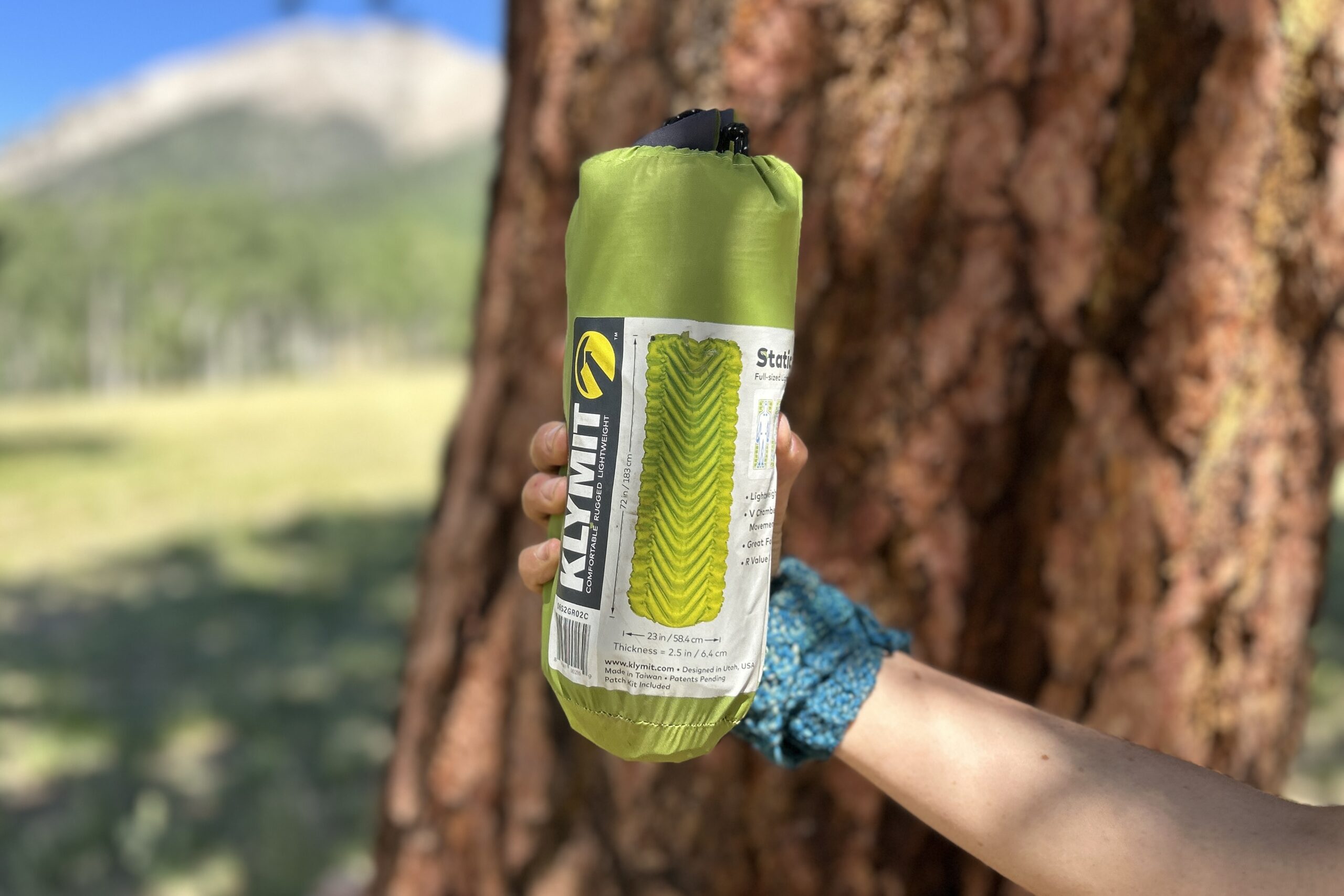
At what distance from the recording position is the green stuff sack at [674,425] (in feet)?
3.45

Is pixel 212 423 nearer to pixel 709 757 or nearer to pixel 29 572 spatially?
pixel 29 572

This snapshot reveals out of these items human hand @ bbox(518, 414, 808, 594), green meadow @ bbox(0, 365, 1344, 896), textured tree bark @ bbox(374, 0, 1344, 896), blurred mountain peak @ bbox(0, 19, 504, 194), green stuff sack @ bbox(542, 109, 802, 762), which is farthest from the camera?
blurred mountain peak @ bbox(0, 19, 504, 194)

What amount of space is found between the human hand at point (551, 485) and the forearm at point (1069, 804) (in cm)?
27

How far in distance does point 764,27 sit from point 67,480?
43.4 ft

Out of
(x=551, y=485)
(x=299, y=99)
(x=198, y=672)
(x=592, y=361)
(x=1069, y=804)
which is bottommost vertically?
(x=198, y=672)

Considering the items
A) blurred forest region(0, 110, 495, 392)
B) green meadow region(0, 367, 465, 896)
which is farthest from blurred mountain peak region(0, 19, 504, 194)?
green meadow region(0, 367, 465, 896)

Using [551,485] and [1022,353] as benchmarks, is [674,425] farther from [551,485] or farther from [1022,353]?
[1022,353]

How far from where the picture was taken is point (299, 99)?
6934 inches

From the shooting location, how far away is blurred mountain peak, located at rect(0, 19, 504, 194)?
547 feet

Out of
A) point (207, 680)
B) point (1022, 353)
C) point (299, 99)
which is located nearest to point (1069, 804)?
point (1022, 353)

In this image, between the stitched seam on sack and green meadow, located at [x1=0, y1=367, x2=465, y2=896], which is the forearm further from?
green meadow, located at [x1=0, y1=367, x2=465, y2=896]

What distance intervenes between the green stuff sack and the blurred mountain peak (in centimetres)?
17500

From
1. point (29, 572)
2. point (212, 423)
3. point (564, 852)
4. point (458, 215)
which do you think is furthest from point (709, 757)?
point (458, 215)

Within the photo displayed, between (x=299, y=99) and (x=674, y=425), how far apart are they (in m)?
198
